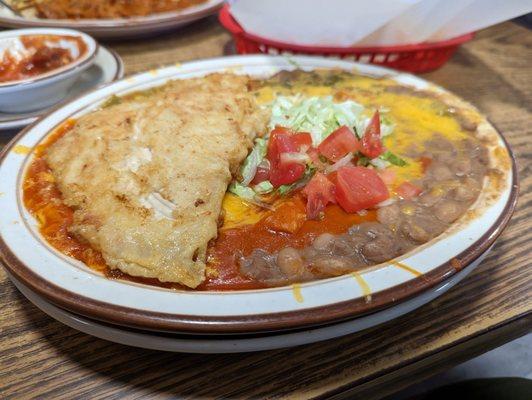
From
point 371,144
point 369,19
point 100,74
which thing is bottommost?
point 100,74

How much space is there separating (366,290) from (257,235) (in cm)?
46

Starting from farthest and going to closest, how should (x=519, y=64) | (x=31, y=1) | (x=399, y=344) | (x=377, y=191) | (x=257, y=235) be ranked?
(x=31, y=1), (x=519, y=64), (x=377, y=191), (x=257, y=235), (x=399, y=344)

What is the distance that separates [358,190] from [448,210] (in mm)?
330

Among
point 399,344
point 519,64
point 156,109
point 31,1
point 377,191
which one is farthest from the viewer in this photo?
point 31,1

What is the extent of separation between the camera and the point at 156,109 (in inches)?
78.7

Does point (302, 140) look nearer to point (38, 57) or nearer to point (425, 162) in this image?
point (425, 162)

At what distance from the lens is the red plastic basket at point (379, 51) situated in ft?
9.45

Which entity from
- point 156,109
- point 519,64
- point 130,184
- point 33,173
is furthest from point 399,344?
point 519,64

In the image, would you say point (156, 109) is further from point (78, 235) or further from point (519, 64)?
point (519, 64)

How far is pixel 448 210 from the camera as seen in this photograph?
5.47ft

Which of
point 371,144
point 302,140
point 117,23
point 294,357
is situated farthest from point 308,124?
point 117,23

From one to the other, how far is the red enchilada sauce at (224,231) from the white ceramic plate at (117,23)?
75.2 inches

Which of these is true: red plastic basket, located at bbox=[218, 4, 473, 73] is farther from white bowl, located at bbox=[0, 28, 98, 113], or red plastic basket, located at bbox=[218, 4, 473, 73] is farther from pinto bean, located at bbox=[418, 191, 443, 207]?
pinto bean, located at bbox=[418, 191, 443, 207]

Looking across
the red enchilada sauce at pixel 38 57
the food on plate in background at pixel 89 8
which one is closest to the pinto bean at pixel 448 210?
the red enchilada sauce at pixel 38 57
